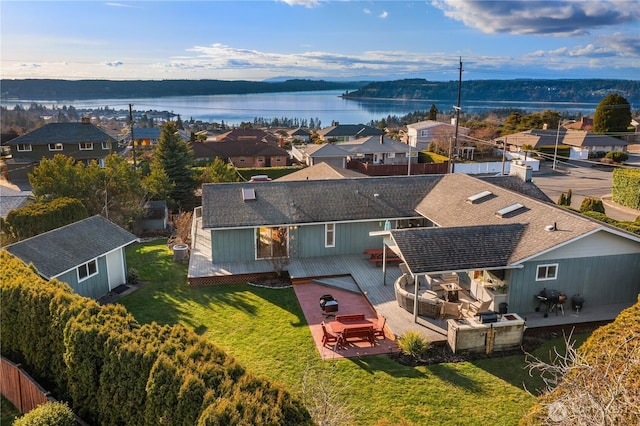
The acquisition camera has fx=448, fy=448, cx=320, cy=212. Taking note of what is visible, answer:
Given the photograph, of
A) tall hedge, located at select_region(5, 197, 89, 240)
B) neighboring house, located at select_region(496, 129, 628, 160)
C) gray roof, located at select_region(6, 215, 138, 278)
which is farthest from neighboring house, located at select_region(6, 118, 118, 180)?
neighboring house, located at select_region(496, 129, 628, 160)

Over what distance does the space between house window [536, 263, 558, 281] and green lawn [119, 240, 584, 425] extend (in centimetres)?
220

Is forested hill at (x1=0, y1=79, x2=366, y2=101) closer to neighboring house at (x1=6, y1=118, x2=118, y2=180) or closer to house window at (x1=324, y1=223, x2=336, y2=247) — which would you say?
neighboring house at (x1=6, y1=118, x2=118, y2=180)

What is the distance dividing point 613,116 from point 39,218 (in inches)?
2877

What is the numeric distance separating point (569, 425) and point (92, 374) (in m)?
8.83

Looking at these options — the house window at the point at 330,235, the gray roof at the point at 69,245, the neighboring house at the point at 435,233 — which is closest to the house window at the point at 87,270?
the gray roof at the point at 69,245

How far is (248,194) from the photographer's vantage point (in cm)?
2181

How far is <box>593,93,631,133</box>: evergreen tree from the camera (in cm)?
6544

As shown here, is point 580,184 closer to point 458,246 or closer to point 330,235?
point 330,235

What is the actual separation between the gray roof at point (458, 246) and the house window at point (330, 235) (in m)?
5.68

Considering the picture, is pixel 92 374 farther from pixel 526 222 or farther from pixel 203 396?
pixel 526 222

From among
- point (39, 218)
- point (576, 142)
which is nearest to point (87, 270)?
point (39, 218)

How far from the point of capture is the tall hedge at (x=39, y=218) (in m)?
20.5

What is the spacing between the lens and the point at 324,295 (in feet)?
58.4

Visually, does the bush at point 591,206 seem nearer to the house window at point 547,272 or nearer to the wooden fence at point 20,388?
the house window at point 547,272
